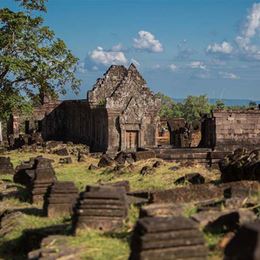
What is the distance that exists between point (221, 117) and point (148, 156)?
7.17m

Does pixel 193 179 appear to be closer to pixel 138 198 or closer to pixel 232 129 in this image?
pixel 138 198

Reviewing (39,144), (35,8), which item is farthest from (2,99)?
(39,144)

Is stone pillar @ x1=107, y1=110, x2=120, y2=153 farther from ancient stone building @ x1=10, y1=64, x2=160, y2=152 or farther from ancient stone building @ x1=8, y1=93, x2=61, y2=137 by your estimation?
ancient stone building @ x1=8, y1=93, x2=61, y2=137

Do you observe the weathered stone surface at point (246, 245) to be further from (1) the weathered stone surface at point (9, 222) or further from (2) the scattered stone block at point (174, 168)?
(2) the scattered stone block at point (174, 168)

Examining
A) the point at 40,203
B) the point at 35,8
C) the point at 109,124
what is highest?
the point at 35,8

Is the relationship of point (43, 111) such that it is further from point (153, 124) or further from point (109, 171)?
point (109, 171)

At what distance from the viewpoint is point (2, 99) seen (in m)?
24.2

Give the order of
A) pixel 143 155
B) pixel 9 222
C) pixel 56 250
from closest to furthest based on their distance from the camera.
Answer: pixel 56 250, pixel 9 222, pixel 143 155

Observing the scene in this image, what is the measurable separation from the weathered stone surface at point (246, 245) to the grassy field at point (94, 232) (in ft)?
6.81

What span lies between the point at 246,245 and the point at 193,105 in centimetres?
7863

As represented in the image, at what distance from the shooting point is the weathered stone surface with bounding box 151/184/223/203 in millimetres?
11414

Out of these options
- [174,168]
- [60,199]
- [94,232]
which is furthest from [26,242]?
[174,168]

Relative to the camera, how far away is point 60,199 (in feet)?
39.6

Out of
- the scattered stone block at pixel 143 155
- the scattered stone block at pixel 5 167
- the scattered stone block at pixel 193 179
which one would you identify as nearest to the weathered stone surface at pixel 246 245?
the scattered stone block at pixel 193 179
